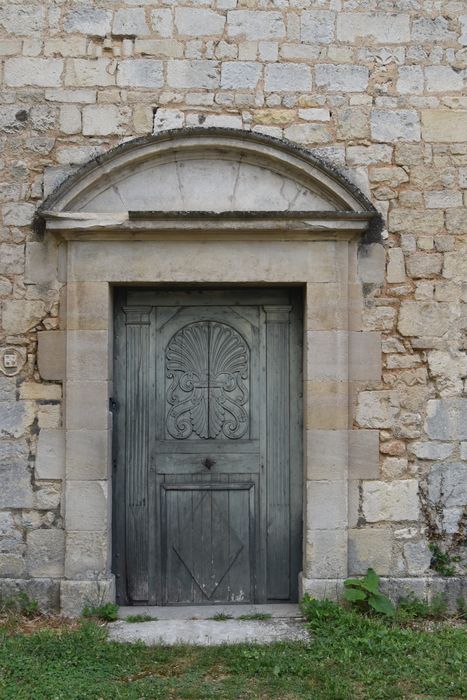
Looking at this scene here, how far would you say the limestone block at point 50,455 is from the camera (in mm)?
4699

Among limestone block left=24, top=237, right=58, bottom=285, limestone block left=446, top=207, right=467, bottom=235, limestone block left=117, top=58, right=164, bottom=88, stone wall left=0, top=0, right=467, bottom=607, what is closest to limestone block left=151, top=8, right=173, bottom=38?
stone wall left=0, top=0, right=467, bottom=607

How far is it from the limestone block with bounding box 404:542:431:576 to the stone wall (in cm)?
1

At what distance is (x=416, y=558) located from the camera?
4727 mm

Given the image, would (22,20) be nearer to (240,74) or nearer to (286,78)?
→ (240,74)

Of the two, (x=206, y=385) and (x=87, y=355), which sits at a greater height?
(x=87, y=355)

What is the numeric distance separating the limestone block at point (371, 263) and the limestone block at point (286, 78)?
1.07 m

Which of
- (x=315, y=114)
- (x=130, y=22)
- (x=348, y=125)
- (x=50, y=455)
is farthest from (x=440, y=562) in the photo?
(x=130, y=22)

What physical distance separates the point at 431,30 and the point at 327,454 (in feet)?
9.03

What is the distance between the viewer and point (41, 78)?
4770 mm

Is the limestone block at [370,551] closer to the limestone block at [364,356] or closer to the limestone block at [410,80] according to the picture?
the limestone block at [364,356]

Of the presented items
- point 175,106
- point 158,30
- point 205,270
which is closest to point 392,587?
point 205,270

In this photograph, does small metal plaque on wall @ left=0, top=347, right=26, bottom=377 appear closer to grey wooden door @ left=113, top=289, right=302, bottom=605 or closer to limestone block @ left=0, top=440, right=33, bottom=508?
limestone block @ left=0, top=440, right=33, bottom=508

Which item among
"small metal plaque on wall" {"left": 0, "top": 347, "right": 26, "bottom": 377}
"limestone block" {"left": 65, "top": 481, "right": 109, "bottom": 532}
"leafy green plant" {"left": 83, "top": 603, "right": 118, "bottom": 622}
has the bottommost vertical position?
"leafy green plant" {"left": 83, "top": 603, "right": 118, "bottom": 622}

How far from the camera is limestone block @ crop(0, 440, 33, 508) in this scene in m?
4.68
